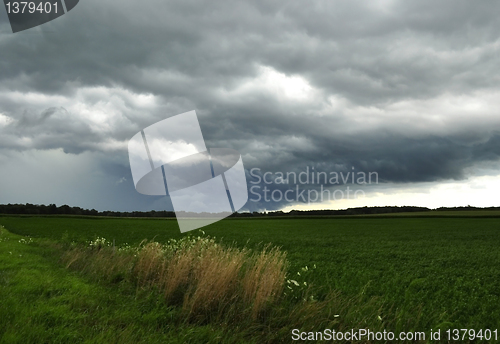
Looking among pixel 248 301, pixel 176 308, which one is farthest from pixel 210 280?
pixel 176 308

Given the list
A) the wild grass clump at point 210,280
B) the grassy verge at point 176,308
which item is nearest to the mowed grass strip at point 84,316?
the grassy verge at point 176,308

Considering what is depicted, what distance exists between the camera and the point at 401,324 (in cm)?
755

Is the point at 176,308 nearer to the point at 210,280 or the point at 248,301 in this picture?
the point at 210,280

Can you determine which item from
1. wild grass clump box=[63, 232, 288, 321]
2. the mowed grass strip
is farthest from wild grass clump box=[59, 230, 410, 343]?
the mowed grass strip

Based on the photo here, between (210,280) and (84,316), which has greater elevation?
(210,280)

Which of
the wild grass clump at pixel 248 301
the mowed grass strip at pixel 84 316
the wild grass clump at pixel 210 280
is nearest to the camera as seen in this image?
the mowed grass strip at pixel 84 316

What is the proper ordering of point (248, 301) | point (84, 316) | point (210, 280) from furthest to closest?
point (210, 280)
point (248, 301)
point (84, 316)

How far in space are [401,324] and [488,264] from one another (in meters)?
14.0

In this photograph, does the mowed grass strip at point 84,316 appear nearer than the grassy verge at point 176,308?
Yes

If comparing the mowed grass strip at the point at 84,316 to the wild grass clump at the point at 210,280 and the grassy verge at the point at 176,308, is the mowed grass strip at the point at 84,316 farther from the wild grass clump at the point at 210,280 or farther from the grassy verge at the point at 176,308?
the wild grass clump at the point at 210,280

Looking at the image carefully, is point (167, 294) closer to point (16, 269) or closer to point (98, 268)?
point (98, 268)

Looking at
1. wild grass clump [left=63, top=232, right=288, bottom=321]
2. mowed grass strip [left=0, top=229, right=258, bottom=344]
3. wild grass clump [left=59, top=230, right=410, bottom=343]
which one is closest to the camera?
mowed grass strip [left=0, top=229, right=258, bottom=344]

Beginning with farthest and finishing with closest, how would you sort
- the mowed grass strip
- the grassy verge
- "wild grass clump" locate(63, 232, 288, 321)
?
"wild grass clump" locate(63, 232, 288, 321) → the grassy verge → the mowed grass strip

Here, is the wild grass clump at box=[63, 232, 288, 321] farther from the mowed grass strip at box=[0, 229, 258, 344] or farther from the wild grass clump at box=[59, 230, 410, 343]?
the mowed grass strip at box=[0, 229, 258, 344]
